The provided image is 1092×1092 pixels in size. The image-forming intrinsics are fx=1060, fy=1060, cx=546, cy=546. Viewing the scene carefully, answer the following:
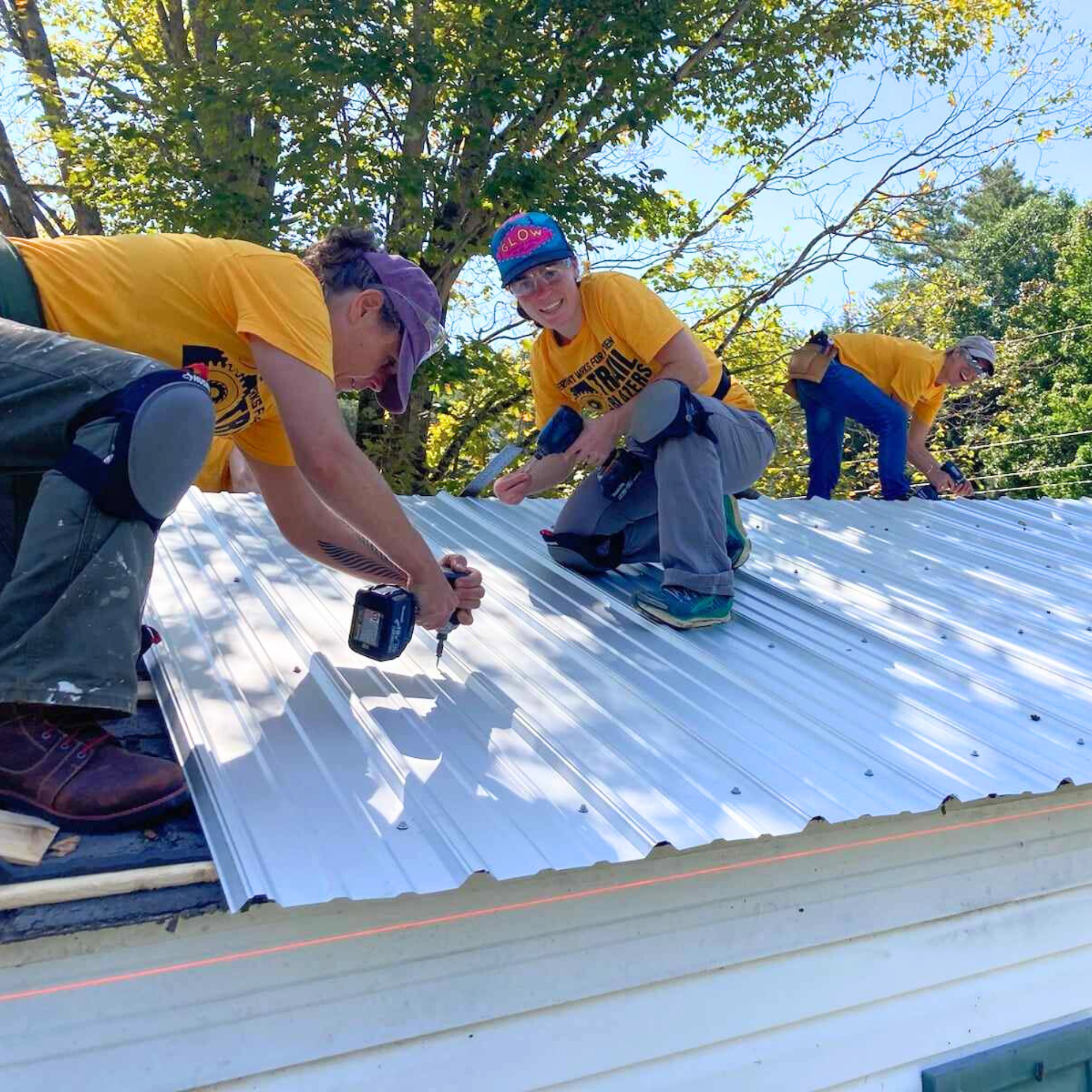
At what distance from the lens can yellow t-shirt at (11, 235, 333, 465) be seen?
8.01ft

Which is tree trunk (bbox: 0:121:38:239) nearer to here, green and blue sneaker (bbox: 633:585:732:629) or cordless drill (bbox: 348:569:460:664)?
green and blue sneaker (bbox: 633:585:732:629)

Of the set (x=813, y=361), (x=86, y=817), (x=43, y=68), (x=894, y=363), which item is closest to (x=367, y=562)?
(x=86, y=817)

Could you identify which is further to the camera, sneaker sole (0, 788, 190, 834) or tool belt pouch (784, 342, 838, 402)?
tool belt pouch (784, 342, 838, 402)

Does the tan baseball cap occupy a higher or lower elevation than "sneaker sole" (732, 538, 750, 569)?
higher

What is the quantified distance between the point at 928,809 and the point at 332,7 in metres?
9.58

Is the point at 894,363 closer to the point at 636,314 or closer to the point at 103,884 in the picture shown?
the point at 636,314

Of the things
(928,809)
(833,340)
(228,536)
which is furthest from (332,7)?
(928,809)

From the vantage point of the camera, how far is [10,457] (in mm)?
2127

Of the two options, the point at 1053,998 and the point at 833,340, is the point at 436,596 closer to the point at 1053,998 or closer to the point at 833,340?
the point at 1053,998

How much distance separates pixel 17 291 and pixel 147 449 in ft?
2.29

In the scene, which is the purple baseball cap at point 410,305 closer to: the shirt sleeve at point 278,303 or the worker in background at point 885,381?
the shirt sleeve at point 278,303

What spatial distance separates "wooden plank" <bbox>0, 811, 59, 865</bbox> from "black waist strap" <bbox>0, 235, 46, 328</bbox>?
1136 mm

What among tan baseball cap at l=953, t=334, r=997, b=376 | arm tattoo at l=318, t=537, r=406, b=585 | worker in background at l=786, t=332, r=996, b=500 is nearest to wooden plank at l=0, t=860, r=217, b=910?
arm tattoo at l=318, t=537, r=406, b=585

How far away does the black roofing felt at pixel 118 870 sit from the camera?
1647mm
